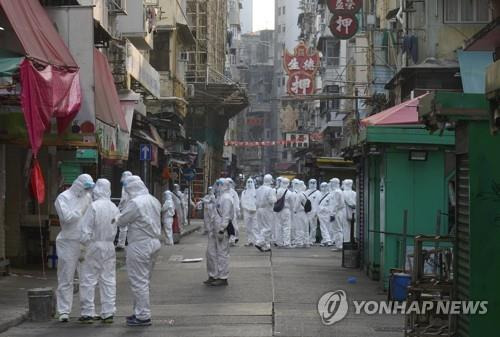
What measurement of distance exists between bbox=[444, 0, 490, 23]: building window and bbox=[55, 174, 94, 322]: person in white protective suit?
18.4m

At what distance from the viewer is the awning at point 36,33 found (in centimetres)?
1492

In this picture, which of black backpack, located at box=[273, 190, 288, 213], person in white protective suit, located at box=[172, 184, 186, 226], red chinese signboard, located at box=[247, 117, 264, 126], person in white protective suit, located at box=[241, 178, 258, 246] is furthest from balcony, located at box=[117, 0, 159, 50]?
red chinese signboard, located at box=[247, 117, 264, 126]

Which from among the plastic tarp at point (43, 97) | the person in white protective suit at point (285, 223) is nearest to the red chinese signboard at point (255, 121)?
the person in white protective suit at point (285, 223)

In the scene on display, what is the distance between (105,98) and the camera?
20.4 metres

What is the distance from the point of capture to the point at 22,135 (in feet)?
57.2

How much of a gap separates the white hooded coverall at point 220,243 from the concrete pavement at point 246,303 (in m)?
0.36

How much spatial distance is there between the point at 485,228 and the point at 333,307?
5.88 meters

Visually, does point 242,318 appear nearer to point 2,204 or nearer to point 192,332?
point 192,332

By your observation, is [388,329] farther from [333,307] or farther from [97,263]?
[97,263]

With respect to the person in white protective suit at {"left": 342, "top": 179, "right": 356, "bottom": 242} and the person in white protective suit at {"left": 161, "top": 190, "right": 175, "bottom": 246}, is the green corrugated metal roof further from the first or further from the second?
the person in white protective suit at {"left": 161, "top": 190, "right": 175, "bottom": 246}

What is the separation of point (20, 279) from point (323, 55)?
49064mm

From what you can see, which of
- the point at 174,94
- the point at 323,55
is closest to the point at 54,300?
the point at 174,94

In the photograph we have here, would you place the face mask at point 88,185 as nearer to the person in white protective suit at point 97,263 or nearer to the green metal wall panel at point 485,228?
the person in white protective suit at point 97,263

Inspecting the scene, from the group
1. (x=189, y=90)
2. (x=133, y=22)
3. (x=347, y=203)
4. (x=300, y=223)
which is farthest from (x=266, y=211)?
(x=189, y=90)
